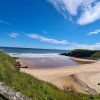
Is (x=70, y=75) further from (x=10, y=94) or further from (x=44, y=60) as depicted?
(x=44, y=60)

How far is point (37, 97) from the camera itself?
816 cm

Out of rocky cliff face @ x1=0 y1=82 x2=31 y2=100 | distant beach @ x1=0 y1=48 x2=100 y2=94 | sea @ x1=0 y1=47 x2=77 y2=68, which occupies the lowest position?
distant beach @ x1=0 y1=48 x2=100 y2=94

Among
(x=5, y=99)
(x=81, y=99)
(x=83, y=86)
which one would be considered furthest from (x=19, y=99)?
(x=83, y=86)

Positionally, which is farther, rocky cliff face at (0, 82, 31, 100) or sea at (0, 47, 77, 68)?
sea at (0, 47, 77, 68)

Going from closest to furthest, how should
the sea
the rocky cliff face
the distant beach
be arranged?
the rocky cliff face, the distant beach, the sea

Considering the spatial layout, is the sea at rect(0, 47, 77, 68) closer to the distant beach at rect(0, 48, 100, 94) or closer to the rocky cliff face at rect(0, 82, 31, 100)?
the distant beach at rect(0, 48, 100, 94)

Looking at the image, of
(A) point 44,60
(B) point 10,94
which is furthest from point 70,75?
(A) point 44,60

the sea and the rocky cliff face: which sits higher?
the rocky cliff face

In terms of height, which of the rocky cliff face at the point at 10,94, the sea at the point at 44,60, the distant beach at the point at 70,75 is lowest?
the distant beach at the point at 70,75

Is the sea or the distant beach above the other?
the sea

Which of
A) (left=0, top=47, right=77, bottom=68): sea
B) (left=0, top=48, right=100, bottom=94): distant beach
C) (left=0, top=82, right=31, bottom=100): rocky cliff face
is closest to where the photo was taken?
(left=0, top=82, right=31, bottom=100): rocky cliff face

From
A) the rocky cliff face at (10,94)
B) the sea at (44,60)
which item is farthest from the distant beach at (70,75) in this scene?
the rocky cliff face at (10,94)

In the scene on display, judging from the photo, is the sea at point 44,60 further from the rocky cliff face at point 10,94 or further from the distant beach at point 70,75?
the rocky cliff face at point 10,94

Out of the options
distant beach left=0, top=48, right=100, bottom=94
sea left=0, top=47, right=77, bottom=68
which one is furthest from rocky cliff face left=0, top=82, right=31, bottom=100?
sea left=0, top=47, right=77, bottom=68
